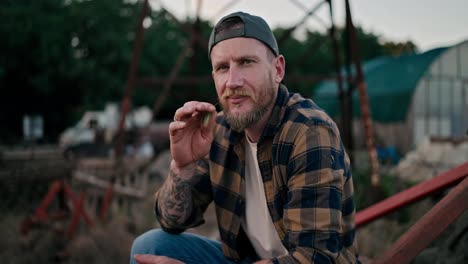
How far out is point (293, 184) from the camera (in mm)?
1823

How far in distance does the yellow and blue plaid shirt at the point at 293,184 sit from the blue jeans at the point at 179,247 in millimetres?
60

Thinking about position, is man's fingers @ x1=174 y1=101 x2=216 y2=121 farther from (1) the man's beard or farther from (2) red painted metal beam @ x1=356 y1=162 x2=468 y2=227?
(2) red painted metal beam @ x1=356 y1=162 x2=468 y2=227

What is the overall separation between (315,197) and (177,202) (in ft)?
2.53

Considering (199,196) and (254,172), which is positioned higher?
(254,172)

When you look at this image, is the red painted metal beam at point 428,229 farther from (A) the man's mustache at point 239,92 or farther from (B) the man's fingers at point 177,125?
(B) the man's fingers at point 177,125

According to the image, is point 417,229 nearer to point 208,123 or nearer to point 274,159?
point 274,159

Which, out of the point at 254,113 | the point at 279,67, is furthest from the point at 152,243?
the point at 279,67

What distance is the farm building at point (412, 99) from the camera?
12.6 m

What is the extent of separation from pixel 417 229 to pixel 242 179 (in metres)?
0.75

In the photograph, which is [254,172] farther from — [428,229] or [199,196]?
[428,229]

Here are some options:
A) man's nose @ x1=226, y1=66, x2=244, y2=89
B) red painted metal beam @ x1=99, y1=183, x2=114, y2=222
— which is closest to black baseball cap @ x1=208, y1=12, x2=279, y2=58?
man's nose @ x1=226, y1=66, x2=244, y2=89

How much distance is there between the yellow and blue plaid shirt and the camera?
1740 millimetres

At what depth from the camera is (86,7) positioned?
87.1 feet

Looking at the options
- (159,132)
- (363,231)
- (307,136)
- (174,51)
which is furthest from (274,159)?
(174,51)
